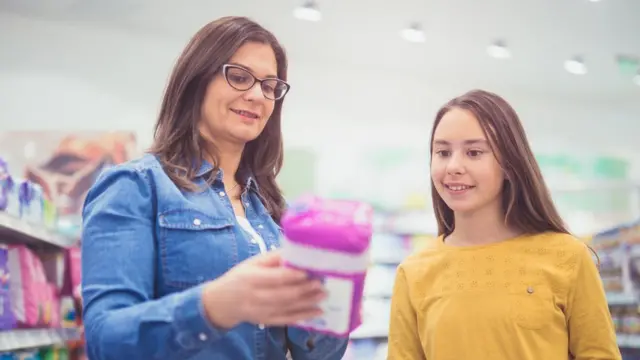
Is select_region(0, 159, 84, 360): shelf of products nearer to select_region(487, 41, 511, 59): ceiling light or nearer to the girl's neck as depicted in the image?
the girl's neck

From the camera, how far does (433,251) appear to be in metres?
2.10

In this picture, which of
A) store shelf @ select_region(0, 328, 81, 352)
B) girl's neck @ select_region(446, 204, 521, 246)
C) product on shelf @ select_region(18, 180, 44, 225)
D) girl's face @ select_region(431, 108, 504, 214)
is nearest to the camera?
girl's face @ select_region(431, 108, 504, 214)

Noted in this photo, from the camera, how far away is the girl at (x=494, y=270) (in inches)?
71.8

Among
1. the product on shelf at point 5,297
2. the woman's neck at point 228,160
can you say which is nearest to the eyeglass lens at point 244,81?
the woman's neck at point 228,160

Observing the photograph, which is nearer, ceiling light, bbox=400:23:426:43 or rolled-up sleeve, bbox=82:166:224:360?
rolled-up sleeve, bbox=82:166:224:360

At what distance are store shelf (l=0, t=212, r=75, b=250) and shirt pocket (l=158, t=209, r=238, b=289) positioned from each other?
143 centimetres

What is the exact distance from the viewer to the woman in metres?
0.90

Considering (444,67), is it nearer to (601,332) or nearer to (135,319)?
(601,332)

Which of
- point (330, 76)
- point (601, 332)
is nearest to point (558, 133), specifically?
point (330, 76)

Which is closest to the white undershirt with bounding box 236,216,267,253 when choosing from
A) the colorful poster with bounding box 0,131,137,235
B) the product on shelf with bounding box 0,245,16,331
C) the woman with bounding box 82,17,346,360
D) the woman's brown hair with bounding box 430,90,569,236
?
the woman with bounding box 82,17,346,360

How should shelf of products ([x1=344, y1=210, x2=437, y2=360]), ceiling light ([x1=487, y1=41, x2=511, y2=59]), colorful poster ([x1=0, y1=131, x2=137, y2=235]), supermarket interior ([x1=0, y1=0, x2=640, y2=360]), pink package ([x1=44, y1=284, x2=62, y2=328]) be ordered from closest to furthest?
pink package ([x1=44, y1=284, x2=62, y2=328]) → colorful poster ([x1=0, y1=131, x2=137, y2=235]) → supermarket interior ([x1=0, y1=0, x2=640, y2=360]) → shelf of products ([x1=344, y1=210, x2=437, y2=360]) → ceiling light ([x1=487, y1=41, x2=511, y2=59])

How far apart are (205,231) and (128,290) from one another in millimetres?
203

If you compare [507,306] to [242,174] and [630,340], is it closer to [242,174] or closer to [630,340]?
[242,174]

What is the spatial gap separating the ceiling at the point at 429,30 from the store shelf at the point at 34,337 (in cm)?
375
